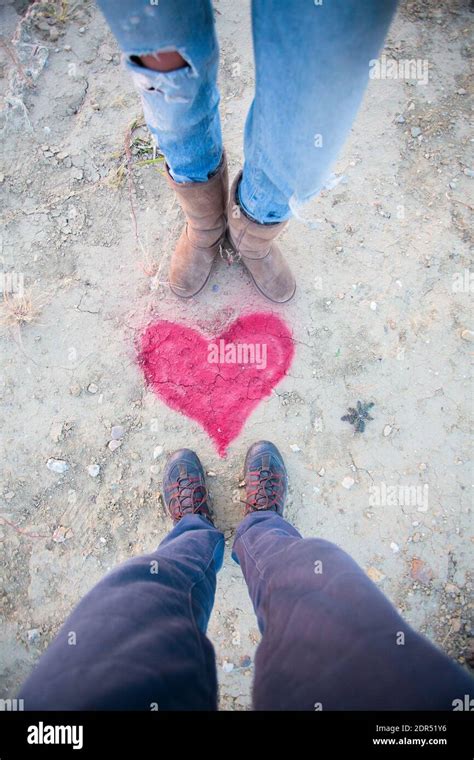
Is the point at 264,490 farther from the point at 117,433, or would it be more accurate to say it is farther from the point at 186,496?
the point at 117,433

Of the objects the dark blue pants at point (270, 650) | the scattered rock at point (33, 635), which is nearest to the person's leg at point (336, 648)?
the dark blue pants at point (270, 650)

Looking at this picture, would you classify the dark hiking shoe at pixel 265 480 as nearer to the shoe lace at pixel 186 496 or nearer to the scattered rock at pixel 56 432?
the shoe lace at pixel 186 496

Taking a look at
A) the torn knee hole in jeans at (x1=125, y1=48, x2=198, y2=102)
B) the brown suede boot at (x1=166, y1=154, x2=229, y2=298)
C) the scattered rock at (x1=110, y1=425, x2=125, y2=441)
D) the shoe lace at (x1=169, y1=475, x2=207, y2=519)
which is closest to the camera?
the torn knee hole in jeans at (x1=125, y1=48, x2=198, y2=102)

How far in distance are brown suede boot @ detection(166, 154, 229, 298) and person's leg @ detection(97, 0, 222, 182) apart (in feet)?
1.21

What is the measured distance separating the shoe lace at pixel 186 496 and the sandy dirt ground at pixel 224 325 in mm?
172

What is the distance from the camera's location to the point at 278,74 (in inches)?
43.0

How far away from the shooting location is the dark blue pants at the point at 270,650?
901 mm

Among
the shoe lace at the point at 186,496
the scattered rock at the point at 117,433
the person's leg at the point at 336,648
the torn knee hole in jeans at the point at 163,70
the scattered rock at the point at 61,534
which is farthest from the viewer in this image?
the scattered rock at the point at 117,433

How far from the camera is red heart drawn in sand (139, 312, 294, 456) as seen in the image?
7.25ft

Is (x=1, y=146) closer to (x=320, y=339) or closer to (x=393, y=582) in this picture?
(x=320, y=339)

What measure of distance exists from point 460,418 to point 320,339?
760 mm

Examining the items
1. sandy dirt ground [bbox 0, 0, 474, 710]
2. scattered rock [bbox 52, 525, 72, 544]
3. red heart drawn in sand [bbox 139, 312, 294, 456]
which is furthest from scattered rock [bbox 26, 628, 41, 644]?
red heart drawn in sand [bbox 139, 312, 294, 456]

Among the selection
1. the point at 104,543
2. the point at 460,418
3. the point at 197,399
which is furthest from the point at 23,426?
the point at 460,418

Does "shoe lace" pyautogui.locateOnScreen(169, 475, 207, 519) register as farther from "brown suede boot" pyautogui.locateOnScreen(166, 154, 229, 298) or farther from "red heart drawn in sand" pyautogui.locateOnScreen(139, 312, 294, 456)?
"brown suede boot" pyautogui.locateOnScreen(166, 154, 229, 298)
